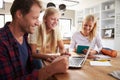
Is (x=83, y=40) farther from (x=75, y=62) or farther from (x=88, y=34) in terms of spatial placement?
(x=75, y=62)

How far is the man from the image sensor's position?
0.87 meters

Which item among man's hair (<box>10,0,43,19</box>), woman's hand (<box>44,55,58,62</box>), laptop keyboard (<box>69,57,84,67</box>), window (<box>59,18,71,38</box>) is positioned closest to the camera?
man's hair (<box>10,0,43,19</box>)

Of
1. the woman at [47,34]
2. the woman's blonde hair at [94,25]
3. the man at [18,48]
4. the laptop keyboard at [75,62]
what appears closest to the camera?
the man at [18,48]

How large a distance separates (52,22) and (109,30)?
422cm

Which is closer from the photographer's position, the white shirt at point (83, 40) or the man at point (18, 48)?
the man at point (18, 48)

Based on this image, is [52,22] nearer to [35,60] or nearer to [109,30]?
[35,60]

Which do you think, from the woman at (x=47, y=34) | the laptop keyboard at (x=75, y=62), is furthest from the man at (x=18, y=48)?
the woman at (x=47, y=34)

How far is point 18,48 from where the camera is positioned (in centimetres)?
104

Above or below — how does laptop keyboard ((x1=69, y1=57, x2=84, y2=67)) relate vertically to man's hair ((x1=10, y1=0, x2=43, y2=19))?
below

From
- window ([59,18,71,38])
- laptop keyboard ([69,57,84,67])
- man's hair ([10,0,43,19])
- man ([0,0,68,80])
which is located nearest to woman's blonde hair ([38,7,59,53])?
laptop keyboard ([69,57,84,67])

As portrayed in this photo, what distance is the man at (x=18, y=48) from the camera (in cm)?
87

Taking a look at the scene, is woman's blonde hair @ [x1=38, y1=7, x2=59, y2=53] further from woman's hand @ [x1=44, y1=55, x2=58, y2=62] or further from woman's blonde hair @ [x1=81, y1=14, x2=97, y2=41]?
woman's blonde hair @ [x1=81, y1=14, x2=97, y2=41]

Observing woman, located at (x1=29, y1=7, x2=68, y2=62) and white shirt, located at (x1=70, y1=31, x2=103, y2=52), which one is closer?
woman, located at (x1=29, y1=7, x2=68, y2=62)

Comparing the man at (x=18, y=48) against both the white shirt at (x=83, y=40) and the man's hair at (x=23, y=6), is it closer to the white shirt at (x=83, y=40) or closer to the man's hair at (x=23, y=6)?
the man's hair at (x=23, y=6)
